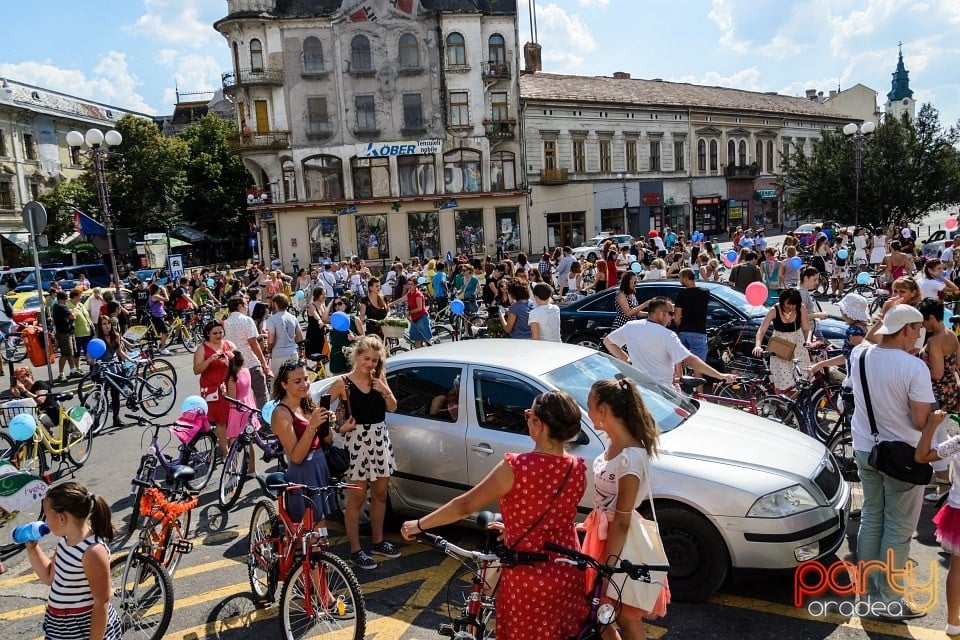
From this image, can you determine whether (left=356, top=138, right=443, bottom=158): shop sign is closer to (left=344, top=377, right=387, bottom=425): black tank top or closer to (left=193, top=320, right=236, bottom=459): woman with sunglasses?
(left=193, top=320, right=236, bottom=459): woman with sunglasses

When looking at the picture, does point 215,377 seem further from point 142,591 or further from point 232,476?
point 142,591

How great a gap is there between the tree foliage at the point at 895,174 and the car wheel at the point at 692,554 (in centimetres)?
3181

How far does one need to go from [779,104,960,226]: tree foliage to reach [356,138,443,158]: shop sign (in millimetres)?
20555

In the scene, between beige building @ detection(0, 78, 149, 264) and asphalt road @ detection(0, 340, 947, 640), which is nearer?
asphalt road @ detection(0, 340, 947, 640)

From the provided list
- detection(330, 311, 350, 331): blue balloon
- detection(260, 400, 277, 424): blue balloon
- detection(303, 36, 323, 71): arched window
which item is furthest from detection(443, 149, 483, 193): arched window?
detection(260, 400, 277, 424): blue balloon

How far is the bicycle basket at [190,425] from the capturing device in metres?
6.58

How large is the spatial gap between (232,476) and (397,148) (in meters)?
36.4

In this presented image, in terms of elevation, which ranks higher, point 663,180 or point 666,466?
point 663,180

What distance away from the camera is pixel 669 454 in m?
4.75

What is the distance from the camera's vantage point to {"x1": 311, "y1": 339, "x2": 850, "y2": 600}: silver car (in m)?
4.43

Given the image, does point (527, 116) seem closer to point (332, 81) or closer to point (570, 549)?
point (332, 81)

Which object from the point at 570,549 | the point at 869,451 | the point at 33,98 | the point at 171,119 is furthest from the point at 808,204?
the point at 171,119

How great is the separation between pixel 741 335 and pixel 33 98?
52.8m

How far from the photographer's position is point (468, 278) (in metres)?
16.1
